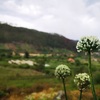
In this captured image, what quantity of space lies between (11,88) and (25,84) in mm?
13142

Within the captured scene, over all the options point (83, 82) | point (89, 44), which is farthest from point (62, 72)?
point (89, 44)

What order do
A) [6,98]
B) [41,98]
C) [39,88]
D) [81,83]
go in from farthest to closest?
[39,88] → [6,98] → [41,98] → [81,83]

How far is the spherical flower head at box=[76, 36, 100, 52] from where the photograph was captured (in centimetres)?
1591

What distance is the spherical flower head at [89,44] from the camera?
1591cm

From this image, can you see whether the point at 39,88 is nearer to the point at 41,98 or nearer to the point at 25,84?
the point at 25,84

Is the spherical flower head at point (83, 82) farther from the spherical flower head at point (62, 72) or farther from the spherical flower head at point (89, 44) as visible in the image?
the spherical flower head at point (89, 44)

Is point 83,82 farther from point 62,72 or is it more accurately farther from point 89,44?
point 89,44

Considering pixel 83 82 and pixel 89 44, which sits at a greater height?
pixel 89 44

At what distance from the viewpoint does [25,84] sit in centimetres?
13338


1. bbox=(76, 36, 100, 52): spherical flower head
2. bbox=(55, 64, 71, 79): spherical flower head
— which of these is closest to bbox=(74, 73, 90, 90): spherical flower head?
bbox=(55, 64, 71, 79): spherical flower head

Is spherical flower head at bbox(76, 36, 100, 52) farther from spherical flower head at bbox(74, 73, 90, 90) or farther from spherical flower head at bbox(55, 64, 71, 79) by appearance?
spherical flower head at bbox(55, 64, 71, 79)

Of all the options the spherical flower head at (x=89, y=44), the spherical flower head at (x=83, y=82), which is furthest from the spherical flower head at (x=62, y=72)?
the spherical flower head at (x=89, y=44)

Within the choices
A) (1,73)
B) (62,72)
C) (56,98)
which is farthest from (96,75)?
(62,72)

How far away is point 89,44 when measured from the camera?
16016 mm
